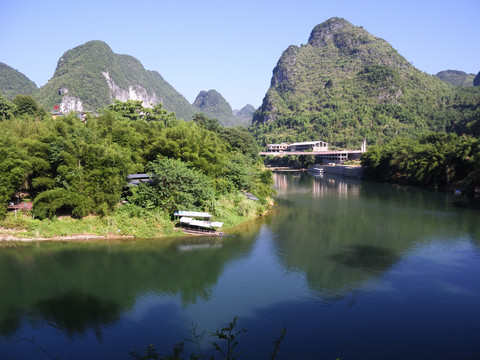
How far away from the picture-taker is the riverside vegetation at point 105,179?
2112 cm

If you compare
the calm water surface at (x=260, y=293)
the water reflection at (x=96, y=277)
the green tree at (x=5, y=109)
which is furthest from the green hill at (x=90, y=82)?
the calm water surface at (x=260, y=293)

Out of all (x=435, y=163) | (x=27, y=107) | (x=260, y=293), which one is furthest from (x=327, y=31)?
(x=260, y=293)

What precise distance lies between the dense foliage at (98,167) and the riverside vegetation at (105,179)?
6 centimetres

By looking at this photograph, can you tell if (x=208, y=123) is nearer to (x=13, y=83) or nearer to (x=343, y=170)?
(x=343, y=170)

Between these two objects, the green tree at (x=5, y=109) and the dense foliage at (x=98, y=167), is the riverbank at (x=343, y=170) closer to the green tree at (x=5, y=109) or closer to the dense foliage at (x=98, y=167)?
the dense foliage at (x=98, y=167)

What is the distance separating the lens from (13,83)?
13062 cm

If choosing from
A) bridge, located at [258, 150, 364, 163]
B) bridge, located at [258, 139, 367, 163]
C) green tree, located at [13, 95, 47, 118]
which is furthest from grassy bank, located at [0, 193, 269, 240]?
bridge, located at [258, 150, 364, 163]

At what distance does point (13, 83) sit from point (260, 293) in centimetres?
14846

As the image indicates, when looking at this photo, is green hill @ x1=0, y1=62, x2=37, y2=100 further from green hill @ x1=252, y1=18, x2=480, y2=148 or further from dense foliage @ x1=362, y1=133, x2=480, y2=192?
dense foliage @ x1=362, y1=133, x2=480, y2=192

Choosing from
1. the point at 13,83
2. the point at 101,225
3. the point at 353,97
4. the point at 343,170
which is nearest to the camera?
Answer: the point at 101,225

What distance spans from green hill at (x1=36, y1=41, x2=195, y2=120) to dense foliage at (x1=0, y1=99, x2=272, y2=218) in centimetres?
6590

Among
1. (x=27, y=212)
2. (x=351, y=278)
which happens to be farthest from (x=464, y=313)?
(x=27, y=212)

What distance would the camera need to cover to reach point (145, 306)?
1357 centimetres

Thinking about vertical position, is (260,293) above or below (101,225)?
below
